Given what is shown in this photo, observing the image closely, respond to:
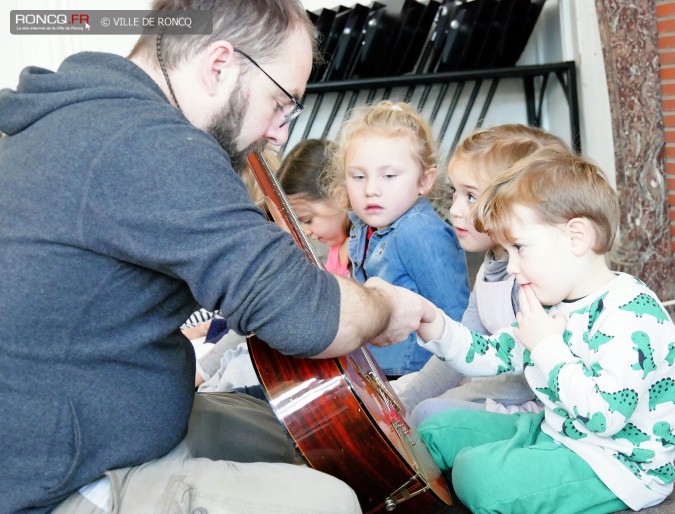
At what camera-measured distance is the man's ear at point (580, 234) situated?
154cm

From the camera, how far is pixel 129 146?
1.23m

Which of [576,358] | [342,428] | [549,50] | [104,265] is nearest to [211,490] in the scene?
[342,428]

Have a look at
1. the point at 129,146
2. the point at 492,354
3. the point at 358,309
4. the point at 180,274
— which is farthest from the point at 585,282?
the point at 129,146

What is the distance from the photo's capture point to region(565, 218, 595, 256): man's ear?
5.05 feet

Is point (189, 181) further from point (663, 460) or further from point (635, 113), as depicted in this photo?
point (635, 113)

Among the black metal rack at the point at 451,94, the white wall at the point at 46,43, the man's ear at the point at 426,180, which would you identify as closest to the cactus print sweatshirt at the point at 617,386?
the man's ear at the point at 426,180

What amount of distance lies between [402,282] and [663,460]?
0.91 m

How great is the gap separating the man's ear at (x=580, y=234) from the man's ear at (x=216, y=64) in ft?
2.22

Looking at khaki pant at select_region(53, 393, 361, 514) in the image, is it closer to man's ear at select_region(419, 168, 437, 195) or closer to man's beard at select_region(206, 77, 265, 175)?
man's beard at select_region(206, 77, 265, 175)

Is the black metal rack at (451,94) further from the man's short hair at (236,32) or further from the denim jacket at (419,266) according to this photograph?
the man's short hair at (236,32)

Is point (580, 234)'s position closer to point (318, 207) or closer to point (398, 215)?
point (398, 215)

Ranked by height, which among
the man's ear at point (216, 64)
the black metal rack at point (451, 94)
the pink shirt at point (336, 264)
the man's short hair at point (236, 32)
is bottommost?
the pink shirt at point (336, 264)

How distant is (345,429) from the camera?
1.44 meters

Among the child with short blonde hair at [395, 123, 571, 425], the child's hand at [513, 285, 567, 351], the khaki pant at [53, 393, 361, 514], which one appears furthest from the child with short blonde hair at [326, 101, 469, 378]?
the khaki pant at [53, 393, 361, 514]
